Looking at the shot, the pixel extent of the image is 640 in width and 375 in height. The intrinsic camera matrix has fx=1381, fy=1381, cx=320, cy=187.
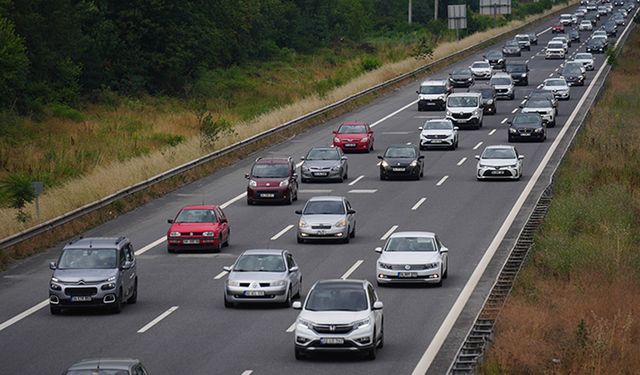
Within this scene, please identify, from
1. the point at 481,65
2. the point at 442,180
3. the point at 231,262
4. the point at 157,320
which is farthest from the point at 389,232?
the point at 481,65

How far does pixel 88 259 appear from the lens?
105 feet

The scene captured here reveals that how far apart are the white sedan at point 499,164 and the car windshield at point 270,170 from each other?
334 inches

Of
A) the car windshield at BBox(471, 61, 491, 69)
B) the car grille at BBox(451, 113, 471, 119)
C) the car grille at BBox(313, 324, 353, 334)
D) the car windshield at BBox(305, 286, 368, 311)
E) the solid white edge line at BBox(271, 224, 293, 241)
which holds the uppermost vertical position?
the car windshield at BBox(305, 286, 368, 311)

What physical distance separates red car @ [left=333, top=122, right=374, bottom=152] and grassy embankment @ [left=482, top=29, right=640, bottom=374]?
393 inches

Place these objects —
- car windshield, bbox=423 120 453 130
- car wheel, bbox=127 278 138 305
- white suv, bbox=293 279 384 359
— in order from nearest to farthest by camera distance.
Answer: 1. white suv, bbox=293 279 384 359
2. car wheel, bbox=127 278 138 305
3. car windshield, bbox=423 120 453 130

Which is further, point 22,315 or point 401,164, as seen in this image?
point 401,164

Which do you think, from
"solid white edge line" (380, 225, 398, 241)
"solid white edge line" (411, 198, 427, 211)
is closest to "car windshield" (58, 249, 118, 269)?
"solid white edge line" (380, 225, 398, 241)

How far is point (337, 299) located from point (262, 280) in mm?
5120

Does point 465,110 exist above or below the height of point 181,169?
below

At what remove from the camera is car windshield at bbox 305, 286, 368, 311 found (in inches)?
1048

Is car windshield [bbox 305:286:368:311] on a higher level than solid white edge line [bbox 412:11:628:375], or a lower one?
higher

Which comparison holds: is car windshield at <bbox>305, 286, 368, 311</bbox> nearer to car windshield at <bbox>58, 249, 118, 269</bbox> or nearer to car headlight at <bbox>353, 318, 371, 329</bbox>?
car headlight at <bbox>353, 318, 371, 329</bbox>

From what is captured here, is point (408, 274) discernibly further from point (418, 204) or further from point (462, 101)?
point (462, 101)

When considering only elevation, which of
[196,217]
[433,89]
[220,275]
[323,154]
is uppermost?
[196,217]
